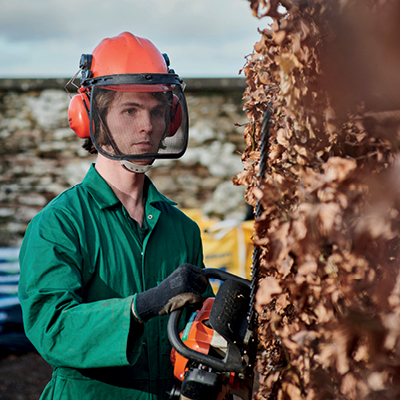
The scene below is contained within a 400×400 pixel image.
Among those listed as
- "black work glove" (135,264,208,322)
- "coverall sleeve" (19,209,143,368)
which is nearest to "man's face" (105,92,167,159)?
"coverall sleeve" (19,209,143,368)

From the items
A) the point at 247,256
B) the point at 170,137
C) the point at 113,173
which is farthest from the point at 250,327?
the point at 247,256

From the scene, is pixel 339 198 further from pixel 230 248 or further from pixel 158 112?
pixel 230 248

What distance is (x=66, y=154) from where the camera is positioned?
5.91 meters

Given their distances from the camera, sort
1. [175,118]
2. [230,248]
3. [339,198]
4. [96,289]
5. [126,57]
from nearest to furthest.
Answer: [339,198], [96,289], [126,57], [175,118], [230,248]

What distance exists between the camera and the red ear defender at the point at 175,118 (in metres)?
2.39

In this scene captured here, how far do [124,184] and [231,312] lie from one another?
37.7 inches

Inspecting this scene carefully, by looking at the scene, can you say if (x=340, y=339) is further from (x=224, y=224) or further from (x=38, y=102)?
(x=38, y=102)

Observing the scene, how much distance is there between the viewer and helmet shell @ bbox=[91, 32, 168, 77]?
222 cm

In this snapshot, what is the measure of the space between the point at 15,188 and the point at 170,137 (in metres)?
4.12

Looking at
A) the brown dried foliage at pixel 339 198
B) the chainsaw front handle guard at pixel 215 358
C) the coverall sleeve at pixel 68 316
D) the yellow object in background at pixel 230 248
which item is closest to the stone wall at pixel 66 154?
the yellow object in background at pixel 230 248

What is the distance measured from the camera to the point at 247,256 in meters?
4.86

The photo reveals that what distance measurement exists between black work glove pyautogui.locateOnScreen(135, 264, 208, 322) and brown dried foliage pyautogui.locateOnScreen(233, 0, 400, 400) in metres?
0.55

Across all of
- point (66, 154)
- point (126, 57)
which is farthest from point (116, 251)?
point (66, 154)

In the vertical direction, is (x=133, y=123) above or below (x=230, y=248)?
above
